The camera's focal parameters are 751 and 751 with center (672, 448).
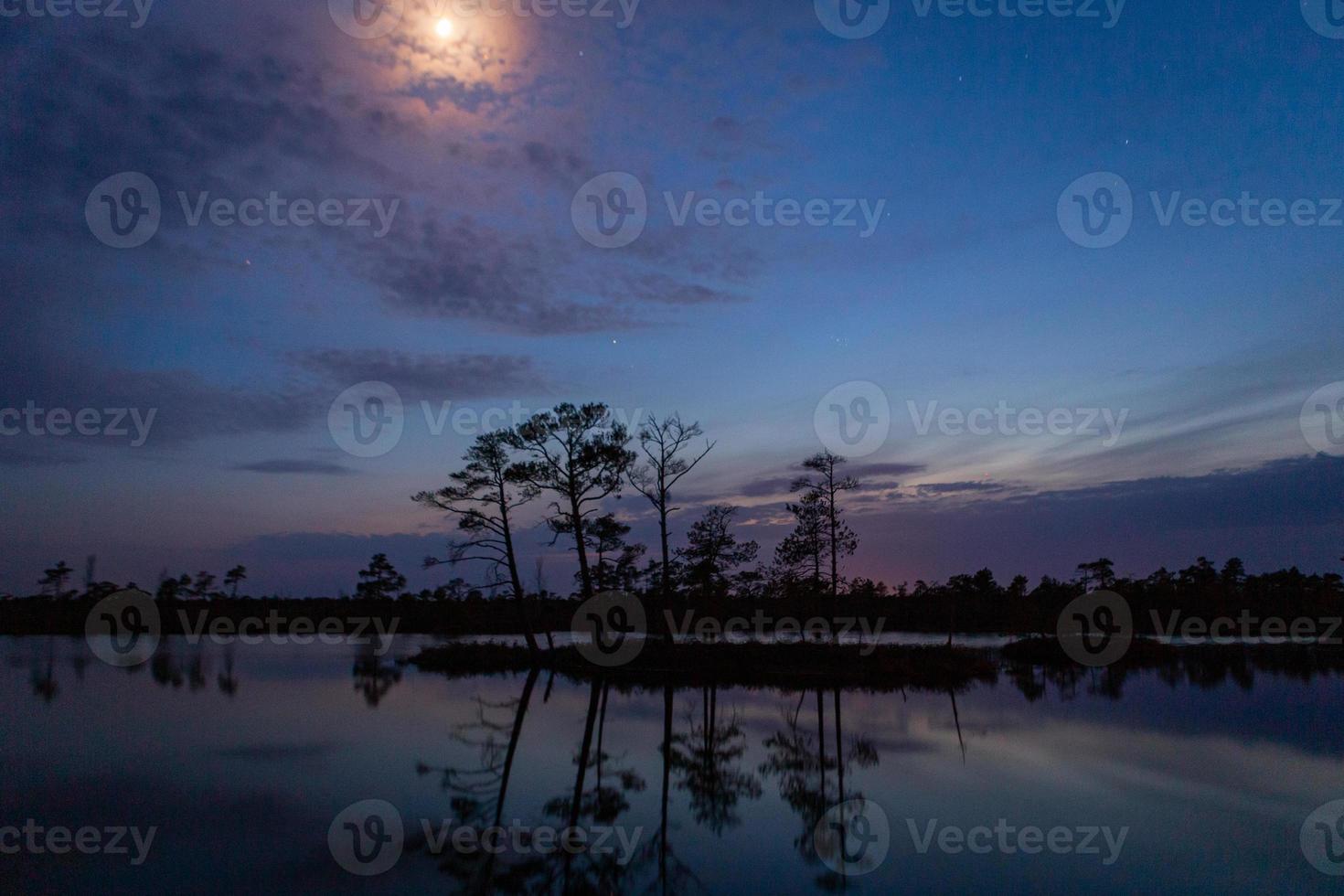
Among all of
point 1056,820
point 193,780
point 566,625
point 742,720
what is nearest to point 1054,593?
point 566,625

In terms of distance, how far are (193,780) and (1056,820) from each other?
622 inches

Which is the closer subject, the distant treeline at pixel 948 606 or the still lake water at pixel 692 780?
the still lake water at pixel 692 780

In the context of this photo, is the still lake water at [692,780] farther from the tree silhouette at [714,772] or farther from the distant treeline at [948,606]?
the distant treeline at [948,606]

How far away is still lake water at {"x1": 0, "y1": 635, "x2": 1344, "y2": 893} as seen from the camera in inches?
385

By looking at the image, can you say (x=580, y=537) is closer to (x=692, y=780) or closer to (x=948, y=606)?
(x=692, y=780)

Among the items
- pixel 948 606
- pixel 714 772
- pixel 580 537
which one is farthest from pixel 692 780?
pixel 948 606

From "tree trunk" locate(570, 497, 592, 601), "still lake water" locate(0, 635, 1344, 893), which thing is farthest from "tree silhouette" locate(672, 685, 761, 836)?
"tree trunk" locate(570, 497, 592, 601)

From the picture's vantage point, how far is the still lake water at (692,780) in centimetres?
979

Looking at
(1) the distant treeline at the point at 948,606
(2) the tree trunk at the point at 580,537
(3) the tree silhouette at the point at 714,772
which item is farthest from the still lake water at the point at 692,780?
(1) the distant treeline at the point at 948,606

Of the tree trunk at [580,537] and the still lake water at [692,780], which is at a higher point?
the tree trunk at [580,537]

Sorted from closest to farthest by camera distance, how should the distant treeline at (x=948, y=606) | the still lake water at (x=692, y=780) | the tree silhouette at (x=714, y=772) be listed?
the still lake water at (x=692, y=780)
the tree silhouette at (x=714, y=772)
the distant treeline at (x=948, y=606)

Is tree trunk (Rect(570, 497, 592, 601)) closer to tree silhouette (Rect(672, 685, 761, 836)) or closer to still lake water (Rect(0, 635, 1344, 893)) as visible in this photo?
still lake water (Rect(0, 635, 1344, 893))

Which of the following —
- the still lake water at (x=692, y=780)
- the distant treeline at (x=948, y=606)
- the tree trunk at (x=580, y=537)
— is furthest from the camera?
the distant treeline at (x=948, y=606)

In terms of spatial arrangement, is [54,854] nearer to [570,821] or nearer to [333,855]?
[333,855]
